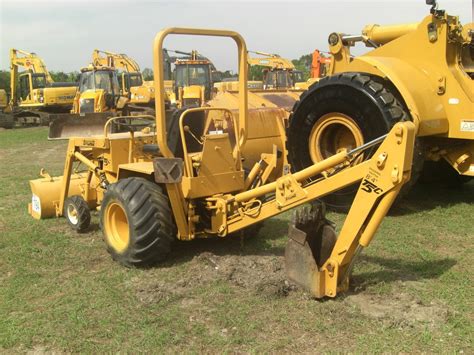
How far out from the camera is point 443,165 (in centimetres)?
752

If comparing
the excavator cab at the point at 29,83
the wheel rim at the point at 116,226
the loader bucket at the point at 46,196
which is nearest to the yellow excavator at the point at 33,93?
the excavator cab at the point at 29,83

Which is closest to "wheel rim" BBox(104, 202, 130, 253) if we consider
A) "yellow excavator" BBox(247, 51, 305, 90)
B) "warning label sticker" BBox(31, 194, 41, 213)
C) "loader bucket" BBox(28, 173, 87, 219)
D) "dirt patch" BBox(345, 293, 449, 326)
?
"loader bucket" BBox(28, 173, 87, 219)

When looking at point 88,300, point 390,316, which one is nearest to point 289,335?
point 390,316

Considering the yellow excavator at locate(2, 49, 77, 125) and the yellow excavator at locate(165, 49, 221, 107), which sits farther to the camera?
the yellow excavator at locate(2, 49, 77, 125)

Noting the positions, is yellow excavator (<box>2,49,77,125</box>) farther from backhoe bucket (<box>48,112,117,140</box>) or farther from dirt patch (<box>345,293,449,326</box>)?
dirt patch (<box>345,293,449,326</box>)

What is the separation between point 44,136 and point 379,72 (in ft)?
46.9

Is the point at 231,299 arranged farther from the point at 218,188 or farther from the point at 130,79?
the point at 130,79

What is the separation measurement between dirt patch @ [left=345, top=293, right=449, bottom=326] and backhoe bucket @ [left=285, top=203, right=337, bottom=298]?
0.31 m

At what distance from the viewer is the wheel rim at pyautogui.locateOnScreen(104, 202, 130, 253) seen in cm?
484

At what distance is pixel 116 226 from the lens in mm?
4938

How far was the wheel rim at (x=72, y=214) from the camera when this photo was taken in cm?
582

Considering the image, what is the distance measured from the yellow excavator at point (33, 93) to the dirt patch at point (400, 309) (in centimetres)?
2099

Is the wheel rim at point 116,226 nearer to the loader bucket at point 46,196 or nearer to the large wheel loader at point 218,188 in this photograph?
the large wheel loader at point 218,188

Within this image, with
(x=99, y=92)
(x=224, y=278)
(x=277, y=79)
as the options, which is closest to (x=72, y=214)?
(x=224, y=278)
